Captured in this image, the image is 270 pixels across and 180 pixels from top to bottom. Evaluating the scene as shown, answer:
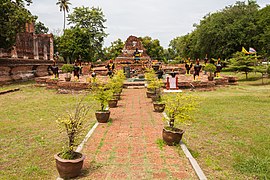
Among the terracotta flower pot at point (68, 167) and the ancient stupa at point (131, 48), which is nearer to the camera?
the terracotta flower pot at point (68, 167)

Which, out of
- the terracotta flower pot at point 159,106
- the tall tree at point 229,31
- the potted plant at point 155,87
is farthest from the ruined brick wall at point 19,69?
the tall tree at point 229,31

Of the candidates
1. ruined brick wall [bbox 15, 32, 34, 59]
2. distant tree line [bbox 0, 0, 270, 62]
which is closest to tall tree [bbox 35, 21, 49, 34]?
distant tree line [bbox 0, 0, 270, 62]

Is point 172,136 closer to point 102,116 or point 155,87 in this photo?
point 102,116

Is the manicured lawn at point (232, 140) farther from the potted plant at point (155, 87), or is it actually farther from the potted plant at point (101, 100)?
the potted plant at point (101, 100)

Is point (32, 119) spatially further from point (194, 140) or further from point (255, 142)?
point (255, 142)

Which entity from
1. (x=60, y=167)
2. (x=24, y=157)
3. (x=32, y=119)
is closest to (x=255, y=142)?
(x=60, y=167)

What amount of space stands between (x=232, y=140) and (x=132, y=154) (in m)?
2.56

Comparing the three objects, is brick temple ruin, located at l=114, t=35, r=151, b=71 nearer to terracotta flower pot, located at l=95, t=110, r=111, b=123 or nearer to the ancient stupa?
the ancient stupa

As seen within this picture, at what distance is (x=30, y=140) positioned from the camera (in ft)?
19.9

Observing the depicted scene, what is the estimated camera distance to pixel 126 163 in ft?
14.9

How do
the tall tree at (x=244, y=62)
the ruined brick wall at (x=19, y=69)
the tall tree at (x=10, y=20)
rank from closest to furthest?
the tall tree at (x=10, y=20), the ruined brick wall at (x=19, y=69), the tall tree at (x=244, y=62)

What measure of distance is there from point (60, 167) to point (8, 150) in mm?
2115

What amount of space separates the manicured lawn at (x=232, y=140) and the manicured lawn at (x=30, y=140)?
2.81m

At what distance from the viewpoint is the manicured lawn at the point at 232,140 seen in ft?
14.8
